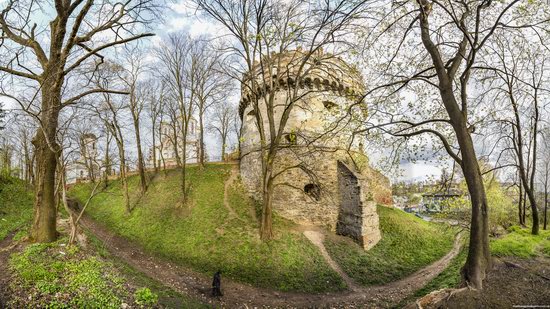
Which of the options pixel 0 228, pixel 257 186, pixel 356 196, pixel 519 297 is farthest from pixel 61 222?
pixel 519 297

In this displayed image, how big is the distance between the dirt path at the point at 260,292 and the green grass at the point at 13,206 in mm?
5580

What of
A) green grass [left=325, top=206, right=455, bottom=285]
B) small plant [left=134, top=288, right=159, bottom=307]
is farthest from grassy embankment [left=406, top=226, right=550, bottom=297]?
small plant [left=134, top=288, right=159, bottom=307]

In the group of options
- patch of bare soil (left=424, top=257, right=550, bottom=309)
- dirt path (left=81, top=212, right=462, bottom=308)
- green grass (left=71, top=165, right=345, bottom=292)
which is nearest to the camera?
patch of bare soil (left=424, top=257, right=550, bottom=309)

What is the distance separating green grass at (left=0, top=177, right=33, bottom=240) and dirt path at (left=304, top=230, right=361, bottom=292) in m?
12.8

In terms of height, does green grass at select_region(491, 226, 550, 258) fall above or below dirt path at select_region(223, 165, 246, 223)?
below

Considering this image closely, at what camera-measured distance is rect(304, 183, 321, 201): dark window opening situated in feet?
45.6

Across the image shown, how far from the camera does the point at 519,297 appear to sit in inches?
211

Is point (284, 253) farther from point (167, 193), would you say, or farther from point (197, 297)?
A: point (167, 193)

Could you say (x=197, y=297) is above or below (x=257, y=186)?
below

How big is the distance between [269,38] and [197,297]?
10.2m

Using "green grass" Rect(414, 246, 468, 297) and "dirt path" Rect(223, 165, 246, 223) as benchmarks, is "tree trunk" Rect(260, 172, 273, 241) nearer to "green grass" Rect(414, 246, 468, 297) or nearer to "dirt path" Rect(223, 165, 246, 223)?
"dirt path" Rect(223, 165, 246, 223)

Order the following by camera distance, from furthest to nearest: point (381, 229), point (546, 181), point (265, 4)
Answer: point (546, 181), point (381, 229), point (265, 4)

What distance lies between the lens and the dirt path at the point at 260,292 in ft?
26.9

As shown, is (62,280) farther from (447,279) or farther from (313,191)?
(447,279)
